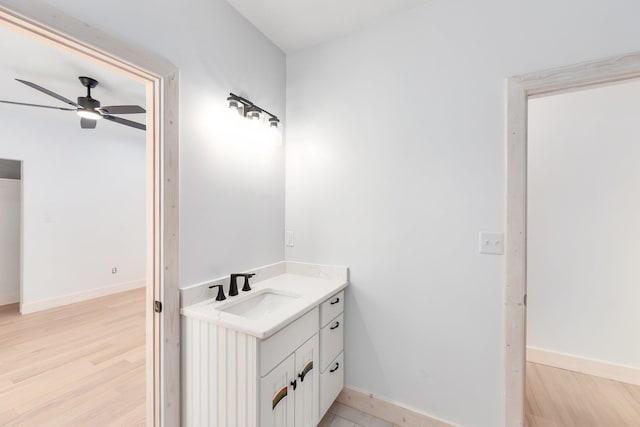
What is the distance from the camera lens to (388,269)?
180 cm

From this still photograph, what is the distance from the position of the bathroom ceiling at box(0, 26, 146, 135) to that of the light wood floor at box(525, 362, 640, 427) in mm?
3772

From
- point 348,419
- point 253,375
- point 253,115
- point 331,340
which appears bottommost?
point 348,419

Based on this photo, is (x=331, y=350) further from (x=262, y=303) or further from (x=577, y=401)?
(x=577, y=401)

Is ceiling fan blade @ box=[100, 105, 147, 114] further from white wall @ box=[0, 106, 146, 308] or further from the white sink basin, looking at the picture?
the white sink basin

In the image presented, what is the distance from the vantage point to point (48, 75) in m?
2.46

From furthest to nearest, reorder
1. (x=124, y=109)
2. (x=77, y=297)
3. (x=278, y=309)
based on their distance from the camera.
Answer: (x=77, y=297)
(x=124, y=109)
(x=278, y=309)

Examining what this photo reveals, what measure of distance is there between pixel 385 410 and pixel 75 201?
4963mm

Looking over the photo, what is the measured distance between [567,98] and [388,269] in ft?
7.44

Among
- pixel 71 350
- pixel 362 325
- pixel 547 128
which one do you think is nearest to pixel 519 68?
pixel 547 128

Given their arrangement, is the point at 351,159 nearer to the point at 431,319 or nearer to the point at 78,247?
the point at 431,319

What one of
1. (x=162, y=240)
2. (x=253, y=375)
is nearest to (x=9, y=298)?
(x=162, y=240)

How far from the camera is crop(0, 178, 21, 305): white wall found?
374 cm

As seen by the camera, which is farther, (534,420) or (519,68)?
(534,420)

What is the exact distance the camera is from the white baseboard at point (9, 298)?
3.74 meters
